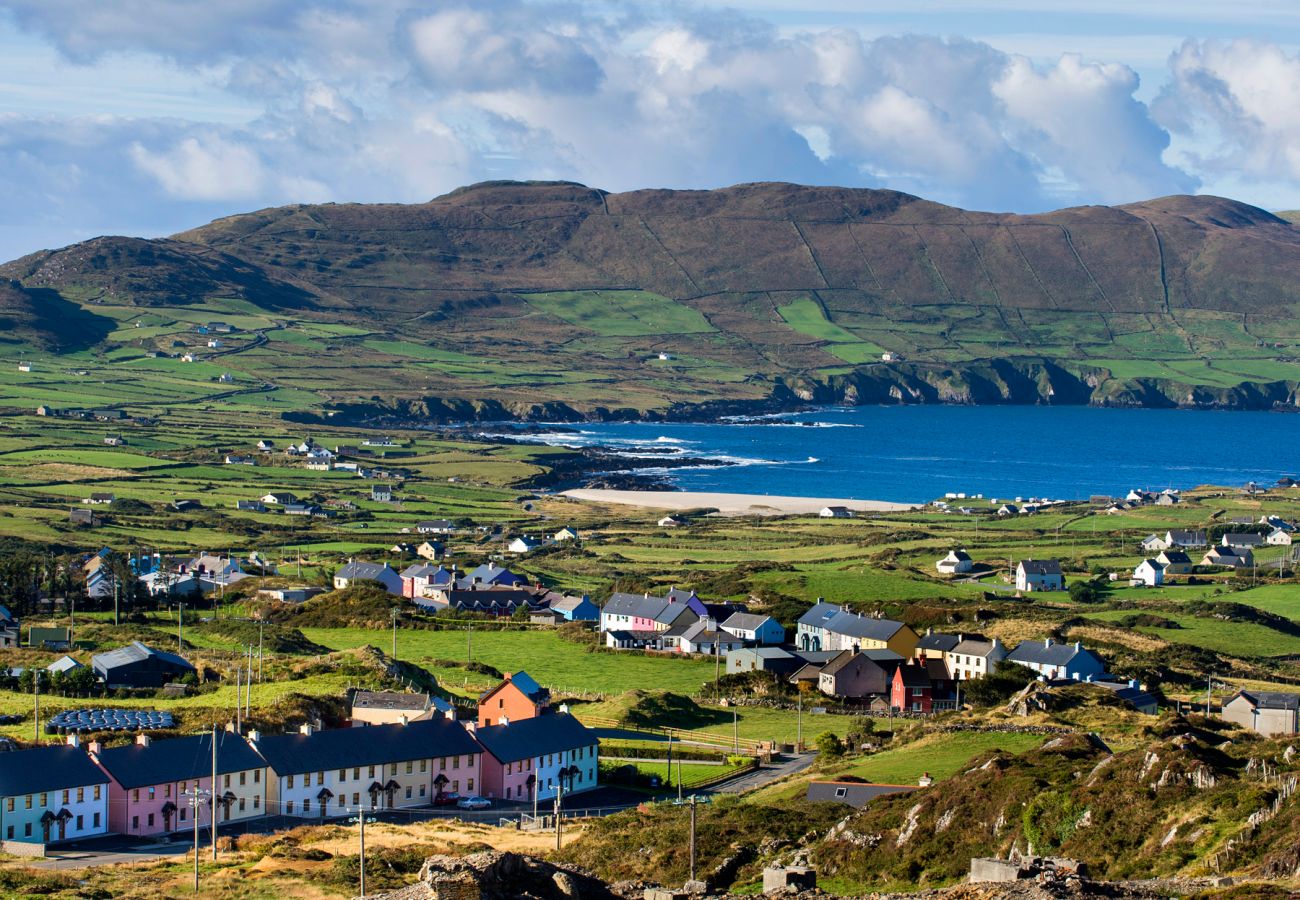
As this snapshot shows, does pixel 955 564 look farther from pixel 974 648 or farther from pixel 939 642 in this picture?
pixel 974 648

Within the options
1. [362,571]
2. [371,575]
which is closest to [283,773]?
[371,575]

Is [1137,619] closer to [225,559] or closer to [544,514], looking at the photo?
[225,559]

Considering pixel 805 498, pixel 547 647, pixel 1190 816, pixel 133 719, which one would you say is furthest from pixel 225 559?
pixel 1190 816

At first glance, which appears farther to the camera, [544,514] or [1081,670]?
[544,514]

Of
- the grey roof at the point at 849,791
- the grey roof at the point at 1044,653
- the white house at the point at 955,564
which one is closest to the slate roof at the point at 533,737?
the grey roof at the point at 849,791

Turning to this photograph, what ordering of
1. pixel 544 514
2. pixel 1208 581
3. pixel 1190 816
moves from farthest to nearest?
pixel 544 514 < pixel 1208 581 < pixel 1190 816

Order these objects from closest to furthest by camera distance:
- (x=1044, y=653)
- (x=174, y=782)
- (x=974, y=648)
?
(x=174, y=782) → (x=1044, y=653) → (x=974, y=648)

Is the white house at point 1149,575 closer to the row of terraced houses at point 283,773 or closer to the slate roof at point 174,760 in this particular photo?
the row of terraced houses at point 283,773

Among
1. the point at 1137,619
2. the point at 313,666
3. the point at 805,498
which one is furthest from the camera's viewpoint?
the point at 805,498
